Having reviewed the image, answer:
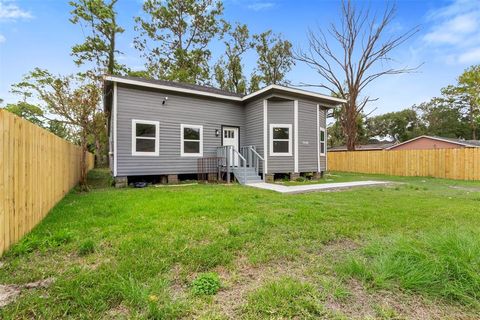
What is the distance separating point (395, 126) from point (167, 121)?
44054mm

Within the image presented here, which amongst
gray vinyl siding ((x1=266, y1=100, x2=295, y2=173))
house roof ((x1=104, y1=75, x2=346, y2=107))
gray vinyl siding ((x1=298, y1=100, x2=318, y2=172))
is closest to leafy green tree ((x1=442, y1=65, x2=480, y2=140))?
house roof ((x1=104, y1=75, x2=346, y2=107))

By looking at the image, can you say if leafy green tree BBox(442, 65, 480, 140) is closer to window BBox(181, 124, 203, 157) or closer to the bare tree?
the bare tree

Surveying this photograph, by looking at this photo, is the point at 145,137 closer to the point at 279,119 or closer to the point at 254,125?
the point at 254,125

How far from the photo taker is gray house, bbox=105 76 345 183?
8570 millimetres

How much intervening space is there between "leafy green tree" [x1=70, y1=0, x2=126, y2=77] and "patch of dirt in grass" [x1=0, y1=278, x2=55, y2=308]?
691 inches

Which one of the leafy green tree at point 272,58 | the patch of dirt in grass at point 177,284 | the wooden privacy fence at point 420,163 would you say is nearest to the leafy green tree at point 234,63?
the leafy green tree at point 272,58

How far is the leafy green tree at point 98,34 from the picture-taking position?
16.7 meters

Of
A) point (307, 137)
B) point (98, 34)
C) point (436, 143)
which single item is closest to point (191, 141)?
point (307, 137)

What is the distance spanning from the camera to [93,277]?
2.07m

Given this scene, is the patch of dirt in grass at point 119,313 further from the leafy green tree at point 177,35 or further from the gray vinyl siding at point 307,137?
the leafy green tree at point 177,35

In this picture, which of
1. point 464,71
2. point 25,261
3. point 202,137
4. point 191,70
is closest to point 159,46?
point 191,70

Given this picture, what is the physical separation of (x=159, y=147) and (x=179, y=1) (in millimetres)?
15138

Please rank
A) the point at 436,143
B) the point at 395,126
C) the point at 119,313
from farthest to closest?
the point at 395,126 < the point at 436,143 < the point at 119,313

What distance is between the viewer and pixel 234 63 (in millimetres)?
22219
